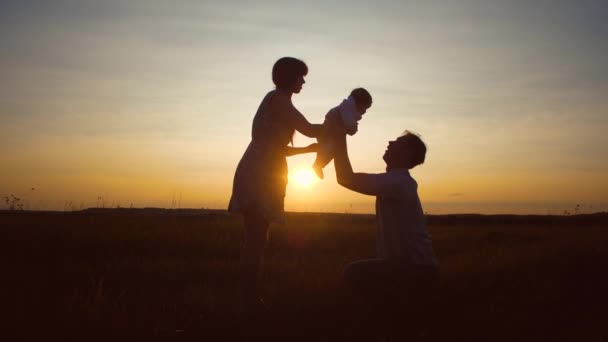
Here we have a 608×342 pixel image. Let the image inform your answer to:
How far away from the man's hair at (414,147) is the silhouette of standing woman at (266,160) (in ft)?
2.89

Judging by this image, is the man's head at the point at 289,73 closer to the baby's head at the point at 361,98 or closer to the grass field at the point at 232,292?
the baby's head at the point at 361,98

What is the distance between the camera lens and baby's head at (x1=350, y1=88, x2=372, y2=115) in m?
5.54

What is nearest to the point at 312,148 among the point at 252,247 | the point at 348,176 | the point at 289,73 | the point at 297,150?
the point at 297,150

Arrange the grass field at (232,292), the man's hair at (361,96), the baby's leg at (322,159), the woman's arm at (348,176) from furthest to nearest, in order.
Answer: the man's hair at (361,96) < the baby's leg at (322,159) < the woman's arm at (348,176) < the grass field at (232,292)

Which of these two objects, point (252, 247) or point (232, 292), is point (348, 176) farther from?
point (232, 292)

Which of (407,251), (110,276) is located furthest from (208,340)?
(110,276)

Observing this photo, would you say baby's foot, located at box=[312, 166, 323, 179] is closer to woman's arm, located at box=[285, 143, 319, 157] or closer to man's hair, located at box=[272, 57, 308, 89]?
woman's arm, located at box=[285, 143, 319, 157]

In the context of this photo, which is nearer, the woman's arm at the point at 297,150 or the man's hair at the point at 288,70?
the man's hair at the point at 288,70

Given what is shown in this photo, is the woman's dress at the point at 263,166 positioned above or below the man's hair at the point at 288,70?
below

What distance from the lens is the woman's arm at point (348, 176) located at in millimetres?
5254

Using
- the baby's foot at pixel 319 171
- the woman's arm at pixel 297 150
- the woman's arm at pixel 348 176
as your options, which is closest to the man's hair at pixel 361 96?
the woman's arm at pixel 348 176

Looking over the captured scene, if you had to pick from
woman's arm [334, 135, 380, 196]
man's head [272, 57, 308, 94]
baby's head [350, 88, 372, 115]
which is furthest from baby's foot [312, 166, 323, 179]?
man's head [272, 57, 308, 94]

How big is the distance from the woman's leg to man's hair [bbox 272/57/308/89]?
138 centimetres

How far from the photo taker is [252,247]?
5855 mm
